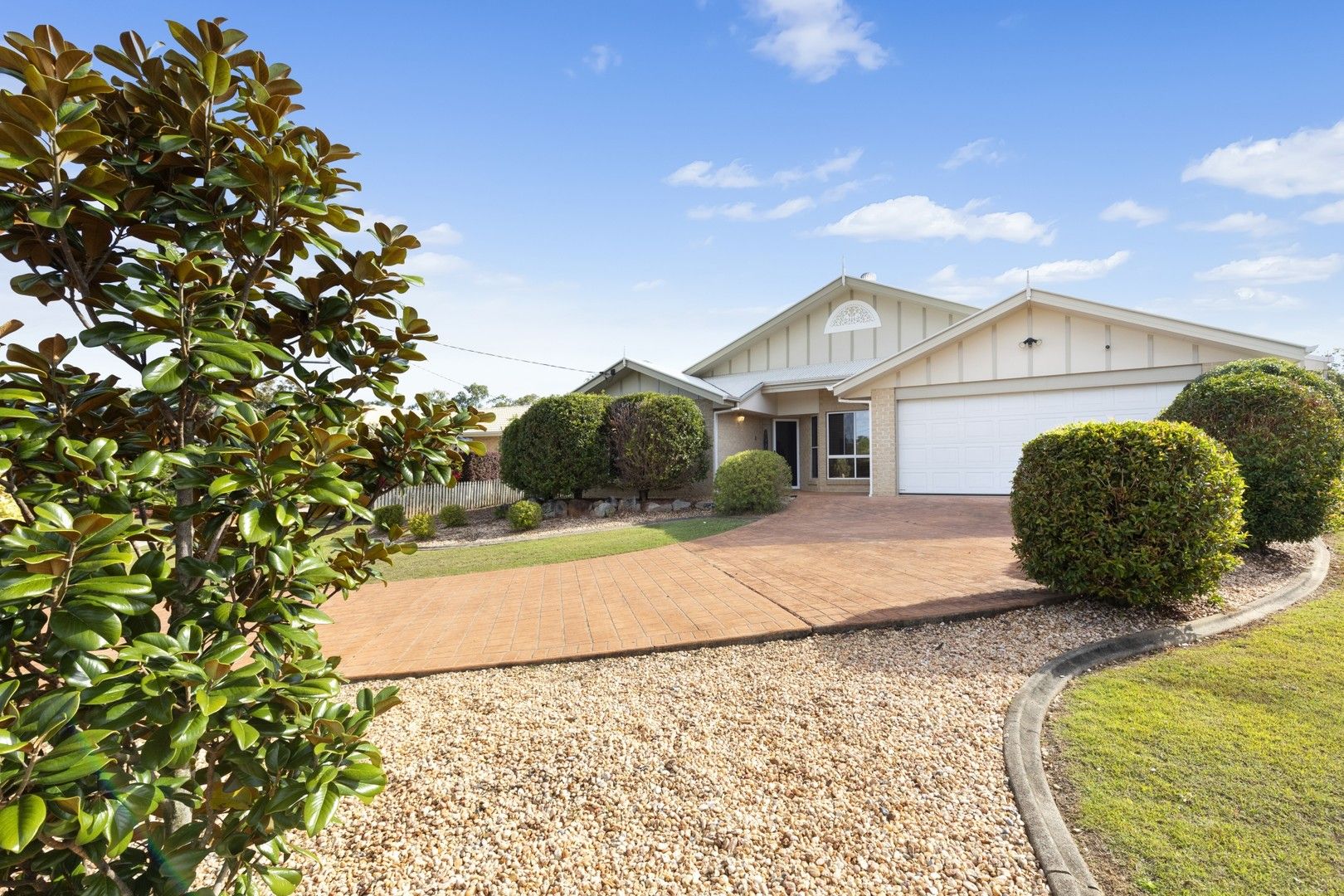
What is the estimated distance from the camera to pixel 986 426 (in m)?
14.4

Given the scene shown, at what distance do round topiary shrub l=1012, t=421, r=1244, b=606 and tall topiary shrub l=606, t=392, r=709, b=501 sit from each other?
11158 millimetres

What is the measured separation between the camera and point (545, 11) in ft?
26.8

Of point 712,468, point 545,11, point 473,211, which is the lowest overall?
point 712,468

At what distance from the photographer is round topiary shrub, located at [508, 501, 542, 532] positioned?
1549 centimetres

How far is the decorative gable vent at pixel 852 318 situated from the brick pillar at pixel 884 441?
494cm

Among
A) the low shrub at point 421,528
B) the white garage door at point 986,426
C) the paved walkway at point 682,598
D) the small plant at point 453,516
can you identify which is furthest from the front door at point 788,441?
the low shrub at point 421,528

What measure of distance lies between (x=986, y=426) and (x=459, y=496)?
16.1 meters

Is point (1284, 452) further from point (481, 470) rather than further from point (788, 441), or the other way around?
point (481, 470)

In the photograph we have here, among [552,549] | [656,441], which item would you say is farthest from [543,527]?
[552,549]

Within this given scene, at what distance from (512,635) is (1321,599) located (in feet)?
28.1

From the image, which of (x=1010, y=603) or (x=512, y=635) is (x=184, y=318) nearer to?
(x=512, y=635)

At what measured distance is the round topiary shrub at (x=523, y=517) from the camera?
15492 mm

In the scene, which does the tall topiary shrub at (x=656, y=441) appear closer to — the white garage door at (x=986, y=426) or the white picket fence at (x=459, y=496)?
the white picket fence at (x=459, y=496)

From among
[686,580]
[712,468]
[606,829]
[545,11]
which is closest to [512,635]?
[686,580]
